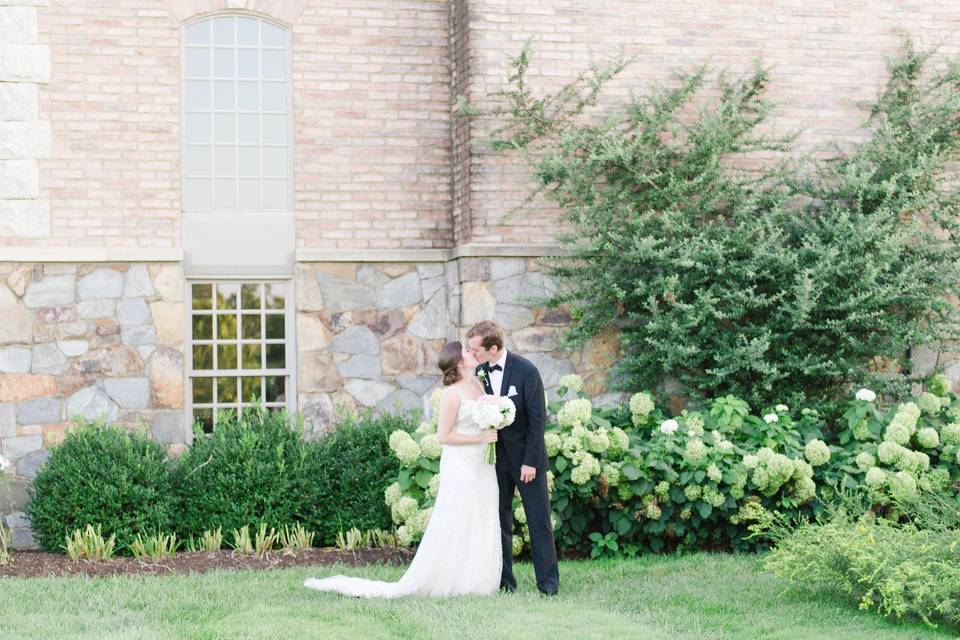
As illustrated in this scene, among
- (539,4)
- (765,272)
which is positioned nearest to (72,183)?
(539,4)

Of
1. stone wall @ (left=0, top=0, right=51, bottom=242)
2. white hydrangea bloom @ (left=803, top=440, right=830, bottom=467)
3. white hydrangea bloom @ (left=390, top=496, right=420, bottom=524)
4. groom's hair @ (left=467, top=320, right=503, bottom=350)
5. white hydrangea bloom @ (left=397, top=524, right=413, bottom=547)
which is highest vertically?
stone wall @ (left=0, top=0, right=51, bottom=242)

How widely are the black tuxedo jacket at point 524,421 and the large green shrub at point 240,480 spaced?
286cm

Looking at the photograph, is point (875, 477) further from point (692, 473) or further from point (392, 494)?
point (392, 494)

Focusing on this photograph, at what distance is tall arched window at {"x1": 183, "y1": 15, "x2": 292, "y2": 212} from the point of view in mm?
11320

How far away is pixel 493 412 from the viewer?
7363 millimetres

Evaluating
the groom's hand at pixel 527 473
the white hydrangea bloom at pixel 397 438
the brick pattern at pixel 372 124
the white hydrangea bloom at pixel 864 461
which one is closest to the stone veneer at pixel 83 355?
the brick pattern at pixel 372 124

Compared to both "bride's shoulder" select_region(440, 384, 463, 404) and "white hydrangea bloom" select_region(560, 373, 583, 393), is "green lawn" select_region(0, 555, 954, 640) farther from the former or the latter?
"white hydrangea bloom" select_region(560, 373, 583, 393)

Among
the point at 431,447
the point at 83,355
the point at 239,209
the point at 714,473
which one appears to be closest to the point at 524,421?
the point at 431,447

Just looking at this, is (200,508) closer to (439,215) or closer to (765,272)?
(439,215)

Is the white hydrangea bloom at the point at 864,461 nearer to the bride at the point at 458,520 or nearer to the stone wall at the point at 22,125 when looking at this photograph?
the bride at the point at 458,520

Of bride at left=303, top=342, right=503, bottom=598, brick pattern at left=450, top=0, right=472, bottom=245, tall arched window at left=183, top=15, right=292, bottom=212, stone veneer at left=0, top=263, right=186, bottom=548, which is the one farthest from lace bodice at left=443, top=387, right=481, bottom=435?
tall arched window at left=183, top=15, right=292, bottom=212

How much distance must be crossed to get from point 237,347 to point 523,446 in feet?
15.1

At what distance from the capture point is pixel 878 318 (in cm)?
1051

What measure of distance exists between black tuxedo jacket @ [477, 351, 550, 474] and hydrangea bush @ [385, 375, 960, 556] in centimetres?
132
